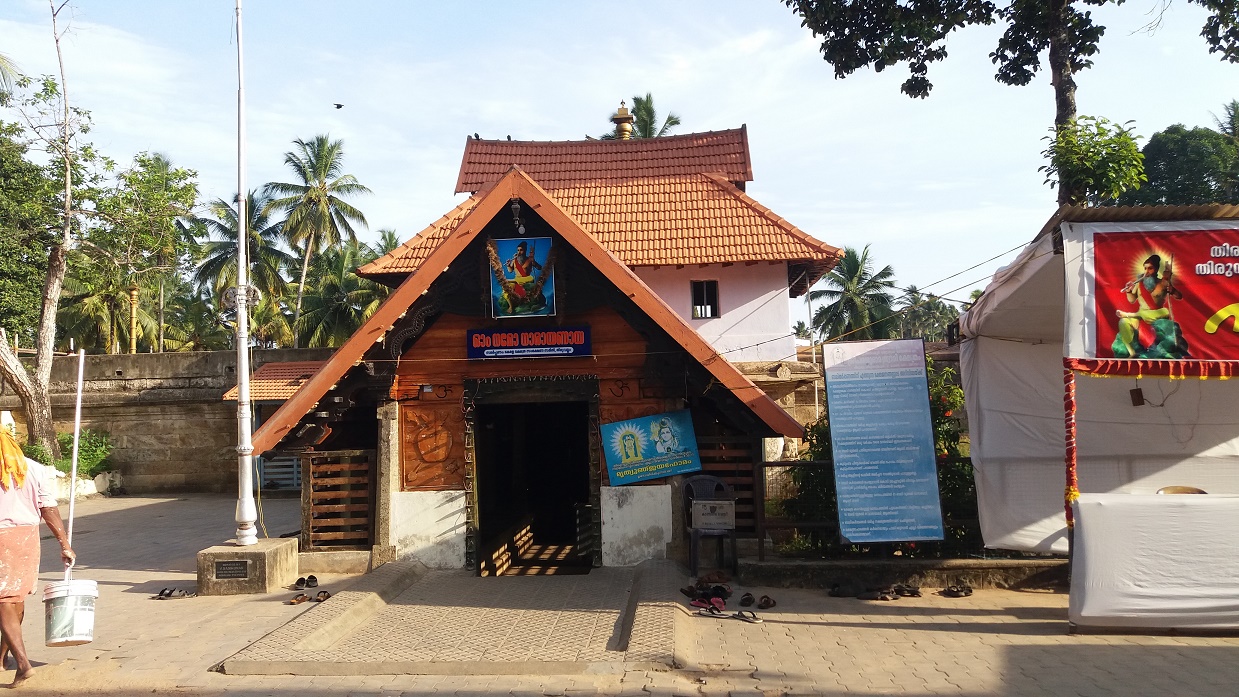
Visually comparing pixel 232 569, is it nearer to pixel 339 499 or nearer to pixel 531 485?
pixel 339 499

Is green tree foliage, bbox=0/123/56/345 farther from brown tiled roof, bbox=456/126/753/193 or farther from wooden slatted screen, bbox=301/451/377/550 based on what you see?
wooden slatted screen, bbox=301/451/377/550

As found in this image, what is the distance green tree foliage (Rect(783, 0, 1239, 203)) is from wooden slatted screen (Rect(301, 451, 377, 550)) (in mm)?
11657

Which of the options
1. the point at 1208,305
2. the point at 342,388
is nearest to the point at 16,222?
the point at 342,388

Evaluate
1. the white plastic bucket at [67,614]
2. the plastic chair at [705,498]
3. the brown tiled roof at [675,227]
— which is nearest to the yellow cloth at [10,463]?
the white plastic bucket at [67,614]

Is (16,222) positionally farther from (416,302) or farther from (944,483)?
(944,483)

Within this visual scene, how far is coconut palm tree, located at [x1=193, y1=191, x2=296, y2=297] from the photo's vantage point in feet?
122

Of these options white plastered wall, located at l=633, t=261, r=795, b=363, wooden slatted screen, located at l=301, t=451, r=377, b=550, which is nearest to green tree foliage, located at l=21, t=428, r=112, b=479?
wooden slatted screen, located at l=301, t=451, r=377, b=550

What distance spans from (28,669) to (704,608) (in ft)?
18.2

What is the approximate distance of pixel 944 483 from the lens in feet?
30.9

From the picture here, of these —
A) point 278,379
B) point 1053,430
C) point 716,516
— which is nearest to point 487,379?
point 716,516

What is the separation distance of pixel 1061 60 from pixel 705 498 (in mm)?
11074

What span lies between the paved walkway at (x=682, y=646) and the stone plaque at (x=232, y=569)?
1.09ft

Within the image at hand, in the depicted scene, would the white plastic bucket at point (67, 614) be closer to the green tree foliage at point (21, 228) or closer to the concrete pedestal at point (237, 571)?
the concrete pedestal at point (237, 571)

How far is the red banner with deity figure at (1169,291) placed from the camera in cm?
715
